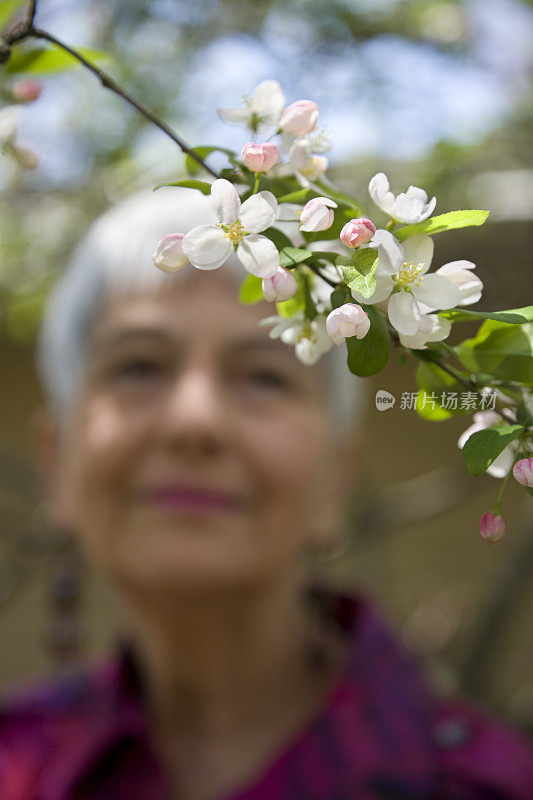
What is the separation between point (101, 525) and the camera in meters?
1.10

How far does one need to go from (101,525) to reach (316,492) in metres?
0.30

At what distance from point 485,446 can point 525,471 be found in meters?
0.02

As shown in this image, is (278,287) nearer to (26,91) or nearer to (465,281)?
(465,281)

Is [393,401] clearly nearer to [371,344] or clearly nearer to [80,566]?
[371,344]

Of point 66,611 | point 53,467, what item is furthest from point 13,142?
point 66,611

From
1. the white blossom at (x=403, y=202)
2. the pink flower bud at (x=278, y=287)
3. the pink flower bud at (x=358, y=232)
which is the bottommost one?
the pink flower bud at (x=278, y=287)

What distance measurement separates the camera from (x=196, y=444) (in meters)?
1.01

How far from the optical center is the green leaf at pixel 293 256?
0.27 meters

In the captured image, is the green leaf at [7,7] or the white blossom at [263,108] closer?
the white blossom at [263,108]

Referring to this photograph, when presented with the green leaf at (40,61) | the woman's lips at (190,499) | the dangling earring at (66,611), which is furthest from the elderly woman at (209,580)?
the green leaf at (40,61)

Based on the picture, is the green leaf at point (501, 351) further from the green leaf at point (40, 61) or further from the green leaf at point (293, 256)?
the green leaf at point (40, 61)

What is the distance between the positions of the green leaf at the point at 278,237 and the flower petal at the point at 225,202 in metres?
0.01

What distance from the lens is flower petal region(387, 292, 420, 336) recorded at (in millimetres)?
258

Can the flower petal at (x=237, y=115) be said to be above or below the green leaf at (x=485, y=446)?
above
